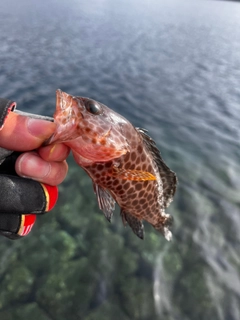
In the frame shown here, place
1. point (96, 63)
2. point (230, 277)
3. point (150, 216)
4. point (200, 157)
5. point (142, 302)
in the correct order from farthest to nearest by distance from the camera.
Result: 1. point (96, 63)
2. point (200, 157)
3. point (230, 277)
4. point (142, 302)
5. point (150, 216)

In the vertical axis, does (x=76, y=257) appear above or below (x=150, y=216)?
below

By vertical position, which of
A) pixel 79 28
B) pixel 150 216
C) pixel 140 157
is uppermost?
pixel 140 157

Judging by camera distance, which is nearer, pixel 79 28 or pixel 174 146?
pixel 174 146

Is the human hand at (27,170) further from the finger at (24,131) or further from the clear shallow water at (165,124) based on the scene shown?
the clear shallow water at (165,124)

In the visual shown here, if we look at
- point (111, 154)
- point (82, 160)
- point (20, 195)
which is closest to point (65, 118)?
point (82, 160)

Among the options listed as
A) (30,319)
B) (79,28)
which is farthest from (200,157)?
(79,28)

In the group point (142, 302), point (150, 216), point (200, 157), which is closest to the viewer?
point (150, 216)

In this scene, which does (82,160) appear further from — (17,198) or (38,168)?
(17,198)

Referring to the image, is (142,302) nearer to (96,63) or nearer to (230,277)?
(230,277)
